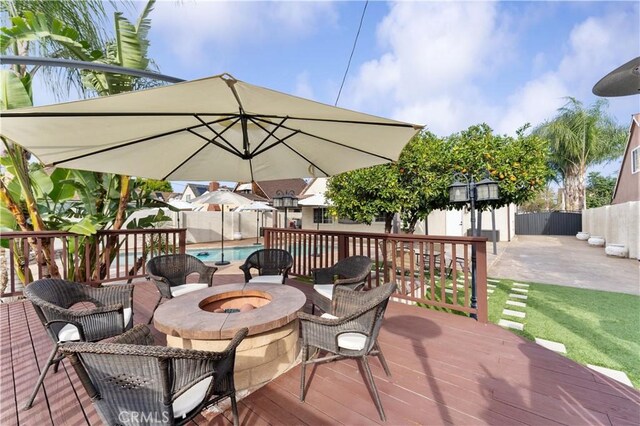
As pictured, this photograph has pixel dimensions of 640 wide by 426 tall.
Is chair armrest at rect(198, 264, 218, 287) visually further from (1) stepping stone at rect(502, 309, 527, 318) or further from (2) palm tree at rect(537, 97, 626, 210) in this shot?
(2) palm tree at rect(537, 97, 626, 210)

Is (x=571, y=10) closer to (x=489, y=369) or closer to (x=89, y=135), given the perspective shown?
(x=489, y=369)

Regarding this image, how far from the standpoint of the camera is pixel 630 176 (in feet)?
47.8

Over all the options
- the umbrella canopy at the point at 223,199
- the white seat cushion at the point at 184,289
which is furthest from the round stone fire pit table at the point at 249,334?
the umbrella canopy at the point at 223,199

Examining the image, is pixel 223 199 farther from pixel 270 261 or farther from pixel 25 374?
pixel 25 374

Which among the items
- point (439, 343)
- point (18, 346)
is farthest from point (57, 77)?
point (439, 343)

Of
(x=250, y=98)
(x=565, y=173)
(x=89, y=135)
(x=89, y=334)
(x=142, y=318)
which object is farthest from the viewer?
(x=565, y=173)

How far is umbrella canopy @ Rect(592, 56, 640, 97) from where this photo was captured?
66.5 inches

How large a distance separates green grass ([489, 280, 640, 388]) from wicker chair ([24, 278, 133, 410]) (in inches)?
196

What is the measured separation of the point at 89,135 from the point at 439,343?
13.5 feet

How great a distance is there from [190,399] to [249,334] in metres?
0.72

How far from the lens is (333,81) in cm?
804

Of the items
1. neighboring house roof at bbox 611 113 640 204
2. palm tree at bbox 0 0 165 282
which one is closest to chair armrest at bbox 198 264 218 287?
palm tree at bbox 0 0 165 282

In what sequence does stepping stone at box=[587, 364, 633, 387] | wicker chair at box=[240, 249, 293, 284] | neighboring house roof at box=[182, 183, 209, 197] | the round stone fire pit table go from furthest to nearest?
1. neighboring house roof at box=[182, 183, 209, 197]
2. wicker chair at box=[240, 249, 293, 284]
3. stepping stone at box=[587, 364, 633, 387]
4. the round stone fire pit table

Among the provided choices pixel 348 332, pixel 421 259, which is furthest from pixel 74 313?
pixel 421 259
